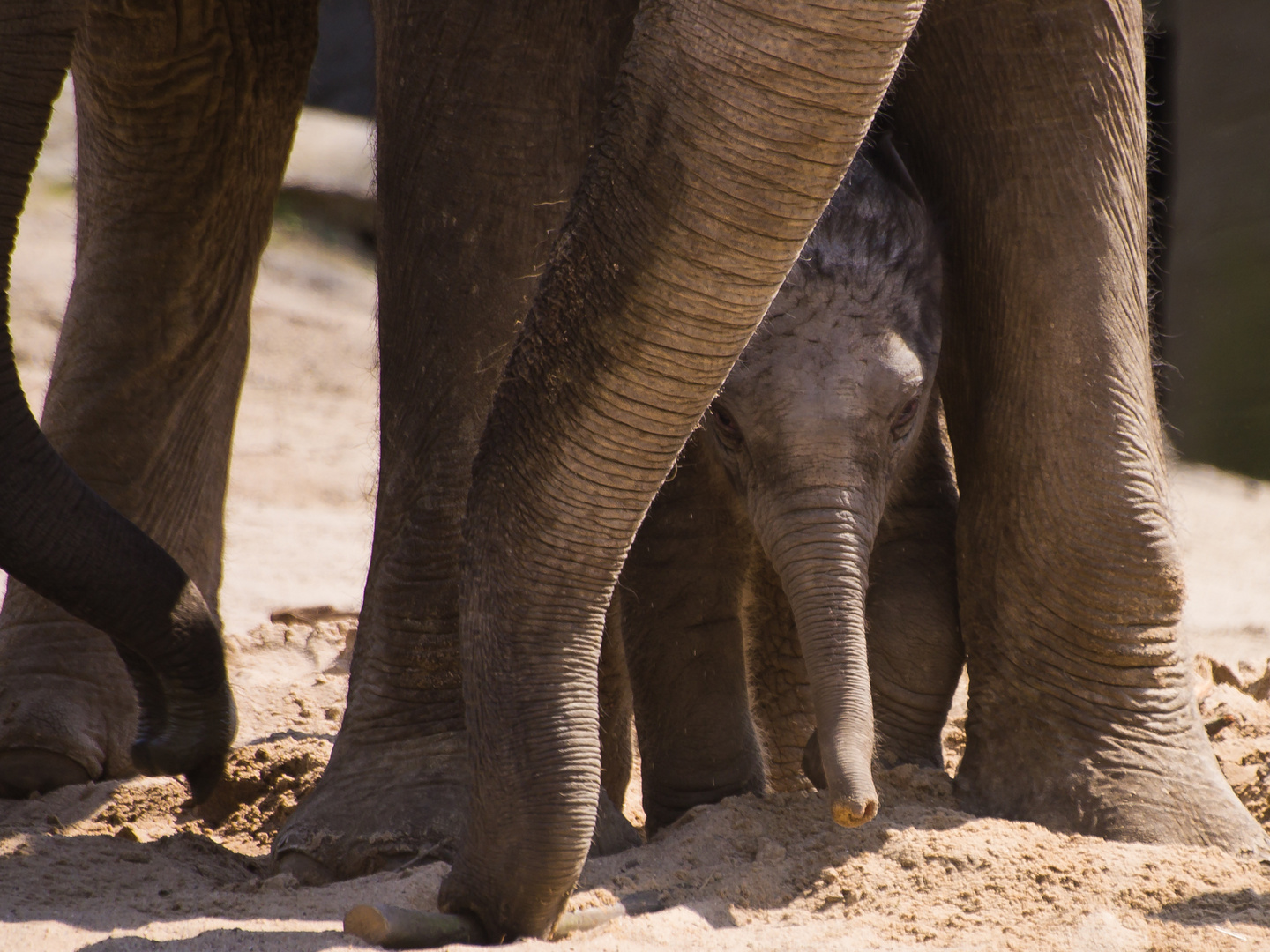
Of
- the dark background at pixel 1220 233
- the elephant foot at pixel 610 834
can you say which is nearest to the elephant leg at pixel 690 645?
the elephant foot at pixel 610 834

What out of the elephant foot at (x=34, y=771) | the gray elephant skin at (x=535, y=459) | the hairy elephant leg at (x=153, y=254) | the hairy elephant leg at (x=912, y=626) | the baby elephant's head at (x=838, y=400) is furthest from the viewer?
the hairy elephant leg at (x=153, y=254)

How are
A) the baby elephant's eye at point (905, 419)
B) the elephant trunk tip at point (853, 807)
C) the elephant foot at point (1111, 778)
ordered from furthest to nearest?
the baby elephant's eye at point (905, 419)
the elephant foot at point (1111, 778)
the elephant trunk tip at point (853, 807)

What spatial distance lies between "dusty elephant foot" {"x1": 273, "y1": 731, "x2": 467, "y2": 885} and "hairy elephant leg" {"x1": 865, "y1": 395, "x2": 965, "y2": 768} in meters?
0.77

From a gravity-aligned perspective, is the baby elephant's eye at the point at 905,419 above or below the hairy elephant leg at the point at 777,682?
above

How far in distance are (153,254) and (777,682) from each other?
1781 millimetres

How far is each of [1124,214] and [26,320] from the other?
20.8ft

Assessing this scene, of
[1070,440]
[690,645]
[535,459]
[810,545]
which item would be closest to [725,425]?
[810,545]

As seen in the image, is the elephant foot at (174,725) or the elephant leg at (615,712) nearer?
the elephant foot at (174,725)

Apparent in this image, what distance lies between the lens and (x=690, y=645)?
3.05 m

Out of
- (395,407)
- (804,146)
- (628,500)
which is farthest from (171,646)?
(804,146)

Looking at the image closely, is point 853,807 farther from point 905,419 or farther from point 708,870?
point 905,419

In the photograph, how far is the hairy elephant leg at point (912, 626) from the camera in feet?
9.70

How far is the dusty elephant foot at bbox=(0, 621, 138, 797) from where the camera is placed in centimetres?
340

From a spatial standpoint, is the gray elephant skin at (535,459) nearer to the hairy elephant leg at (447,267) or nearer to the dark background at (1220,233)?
the hairy elephant leg at (447,267)
